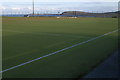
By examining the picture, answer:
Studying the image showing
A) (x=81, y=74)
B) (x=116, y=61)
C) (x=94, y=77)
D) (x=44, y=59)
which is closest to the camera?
(x=94, y=77)

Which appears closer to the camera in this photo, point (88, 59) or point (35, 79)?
point (35, 79)

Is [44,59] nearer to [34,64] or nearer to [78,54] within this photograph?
Result: [34,64]

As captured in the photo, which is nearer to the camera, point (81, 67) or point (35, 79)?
point (35, 79)

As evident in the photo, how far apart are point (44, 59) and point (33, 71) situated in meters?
1.39

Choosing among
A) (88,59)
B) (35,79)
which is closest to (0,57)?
(35,79)

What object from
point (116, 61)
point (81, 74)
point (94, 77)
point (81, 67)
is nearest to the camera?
point (94, 77)

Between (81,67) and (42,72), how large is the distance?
4.18 ft

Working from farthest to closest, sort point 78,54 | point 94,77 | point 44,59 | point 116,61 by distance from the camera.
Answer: point 78,54, point 44,59, point 116,61, point 94,77

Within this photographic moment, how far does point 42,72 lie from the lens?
5379 millimetres

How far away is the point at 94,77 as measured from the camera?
4801 mm

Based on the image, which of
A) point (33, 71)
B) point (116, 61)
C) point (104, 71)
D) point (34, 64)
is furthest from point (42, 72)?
point (116, 61)

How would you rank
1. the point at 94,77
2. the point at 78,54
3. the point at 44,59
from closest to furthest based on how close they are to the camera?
the point at 94,77
the point at 44,59
the point at 78,54

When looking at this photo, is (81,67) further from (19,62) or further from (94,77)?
(19,62)

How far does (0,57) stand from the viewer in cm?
712
